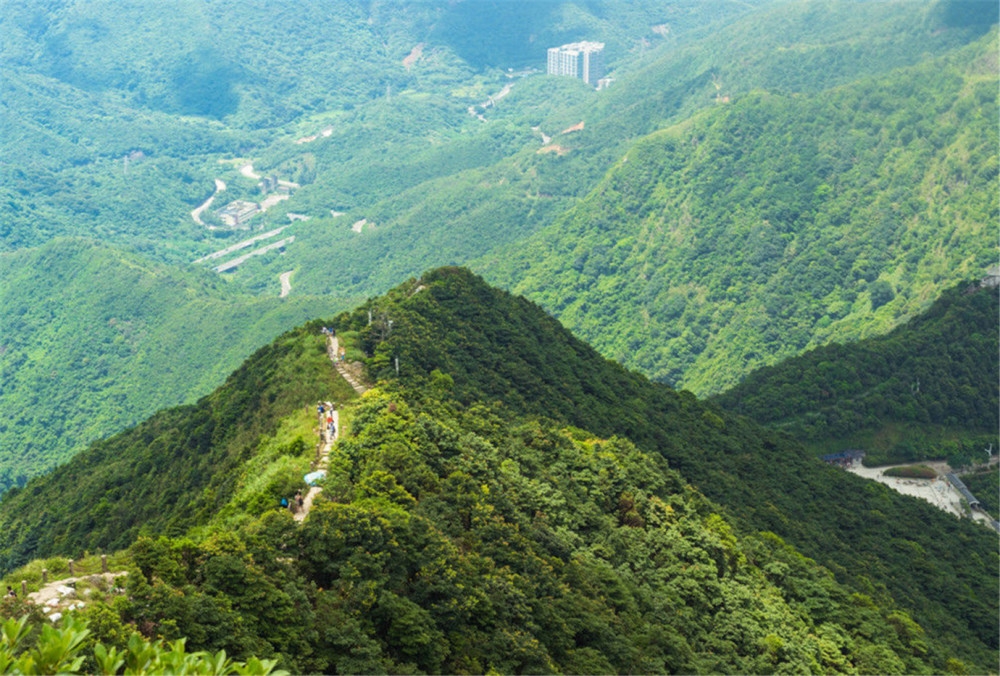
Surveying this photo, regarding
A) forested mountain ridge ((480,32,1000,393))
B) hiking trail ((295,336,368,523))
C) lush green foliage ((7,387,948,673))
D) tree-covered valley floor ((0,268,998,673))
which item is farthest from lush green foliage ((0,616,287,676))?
forested mountain ridge ((480,32,1000,393))

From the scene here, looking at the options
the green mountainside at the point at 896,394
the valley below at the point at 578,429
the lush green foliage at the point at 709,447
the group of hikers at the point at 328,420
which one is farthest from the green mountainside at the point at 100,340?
the group of hikers at the point at 328,420

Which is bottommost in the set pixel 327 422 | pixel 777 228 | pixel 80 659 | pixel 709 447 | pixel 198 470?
pixel 709 447

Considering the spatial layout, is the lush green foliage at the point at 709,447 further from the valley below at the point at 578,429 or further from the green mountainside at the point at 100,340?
the green mountainside at the point at 100,340

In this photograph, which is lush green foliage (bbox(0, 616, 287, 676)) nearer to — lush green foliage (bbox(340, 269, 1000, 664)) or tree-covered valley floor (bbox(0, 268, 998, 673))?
tree-covered valley floor (bbox(0, 268, 998, 673))

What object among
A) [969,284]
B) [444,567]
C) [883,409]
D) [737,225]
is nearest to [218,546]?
[444,567]

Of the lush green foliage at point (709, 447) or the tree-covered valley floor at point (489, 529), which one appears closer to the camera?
the tree-covered valley floor at point (489, 529)

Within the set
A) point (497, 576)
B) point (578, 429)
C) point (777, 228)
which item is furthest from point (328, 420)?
point (777, 228)

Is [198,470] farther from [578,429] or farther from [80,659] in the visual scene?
[80,659]
